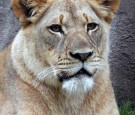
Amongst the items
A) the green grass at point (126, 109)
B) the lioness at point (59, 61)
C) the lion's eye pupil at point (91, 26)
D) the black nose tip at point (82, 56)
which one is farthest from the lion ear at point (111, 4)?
the green grass at point (126, 109)

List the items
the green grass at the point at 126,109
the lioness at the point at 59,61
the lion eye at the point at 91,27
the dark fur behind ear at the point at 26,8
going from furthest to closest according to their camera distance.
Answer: the green grass at the point at 126,109 < the dark fur behind ear at the point at 26,8 < the lion eye at the point at 91,27 < the lioness at the point at 59,61

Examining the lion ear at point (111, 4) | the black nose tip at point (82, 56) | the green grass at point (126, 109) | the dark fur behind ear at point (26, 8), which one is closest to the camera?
the black nose tip at point (82, 56)

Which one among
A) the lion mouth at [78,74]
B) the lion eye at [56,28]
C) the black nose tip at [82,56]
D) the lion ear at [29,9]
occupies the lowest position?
the lion mouth at [78,74]

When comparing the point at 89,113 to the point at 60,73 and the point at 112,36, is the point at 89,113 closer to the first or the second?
the point at 60,73

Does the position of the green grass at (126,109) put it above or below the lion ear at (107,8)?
below

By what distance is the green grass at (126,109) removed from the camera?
5.61m

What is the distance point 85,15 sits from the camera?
3980mm

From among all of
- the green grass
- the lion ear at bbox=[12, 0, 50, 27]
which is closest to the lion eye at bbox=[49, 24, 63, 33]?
the lion ear at bbox=[12, 0, 50, 27]

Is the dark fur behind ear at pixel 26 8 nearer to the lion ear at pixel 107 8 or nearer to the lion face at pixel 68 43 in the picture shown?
the lion face at pixel 68 43

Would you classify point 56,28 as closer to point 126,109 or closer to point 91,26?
point 91,26

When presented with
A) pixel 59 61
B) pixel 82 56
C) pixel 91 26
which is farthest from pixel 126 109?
pixel 82 56

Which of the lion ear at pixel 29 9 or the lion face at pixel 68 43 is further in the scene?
the lion ear at pixel 29 9

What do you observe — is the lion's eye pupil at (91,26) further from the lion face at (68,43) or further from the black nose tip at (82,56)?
the black nose tip at (82,56)

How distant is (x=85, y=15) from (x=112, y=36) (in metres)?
1.83
